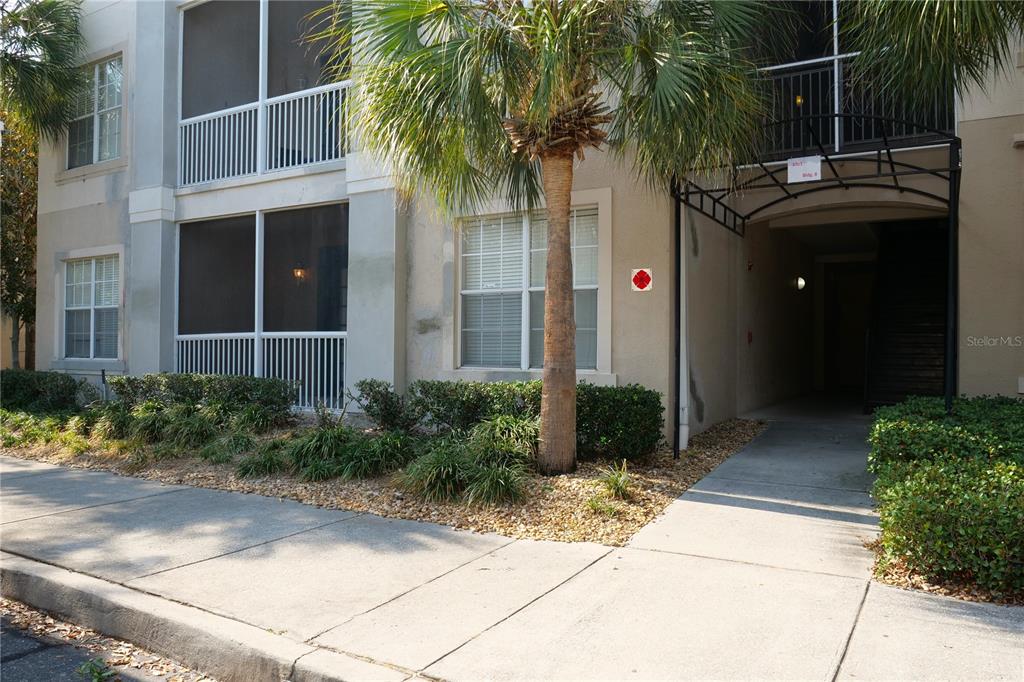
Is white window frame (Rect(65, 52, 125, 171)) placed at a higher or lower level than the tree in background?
higher

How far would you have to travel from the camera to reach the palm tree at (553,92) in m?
6.41

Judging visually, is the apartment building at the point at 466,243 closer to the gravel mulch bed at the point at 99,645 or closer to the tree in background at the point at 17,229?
the tree in background at the point at 17,229

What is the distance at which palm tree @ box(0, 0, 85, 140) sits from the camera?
44.8 feet

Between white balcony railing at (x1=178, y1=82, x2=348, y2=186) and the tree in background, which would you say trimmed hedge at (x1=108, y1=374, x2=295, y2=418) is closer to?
white balcony railing at (x1=178, y1=82, x2=348, y2=186)

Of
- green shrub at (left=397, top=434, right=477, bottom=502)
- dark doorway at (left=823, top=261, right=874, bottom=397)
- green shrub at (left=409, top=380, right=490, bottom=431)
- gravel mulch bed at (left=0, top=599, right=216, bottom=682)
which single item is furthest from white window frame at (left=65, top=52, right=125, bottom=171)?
dark doorway at (left=823, top=261, right=874, bottom=397)

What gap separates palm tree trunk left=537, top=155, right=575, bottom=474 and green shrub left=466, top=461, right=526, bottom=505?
0.69 m

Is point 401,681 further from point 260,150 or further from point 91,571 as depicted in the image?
point 260,150

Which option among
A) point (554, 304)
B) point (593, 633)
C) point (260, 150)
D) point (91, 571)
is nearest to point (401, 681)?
point (593, 633)

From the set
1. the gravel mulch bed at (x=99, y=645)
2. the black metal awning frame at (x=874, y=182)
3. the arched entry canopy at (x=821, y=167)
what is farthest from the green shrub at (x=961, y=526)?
the gravel mulch bed at (x=99, y=645)

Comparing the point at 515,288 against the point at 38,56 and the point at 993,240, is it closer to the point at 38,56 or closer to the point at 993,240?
the point at 993,240

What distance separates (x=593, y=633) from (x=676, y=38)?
497 cm

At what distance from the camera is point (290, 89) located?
13469 mm

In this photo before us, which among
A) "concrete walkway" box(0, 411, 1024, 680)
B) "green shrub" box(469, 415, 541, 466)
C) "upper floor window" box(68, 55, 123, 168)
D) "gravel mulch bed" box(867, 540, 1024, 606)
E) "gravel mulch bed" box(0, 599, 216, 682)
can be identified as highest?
"upper floor window" box(68, 55, 123, 168)

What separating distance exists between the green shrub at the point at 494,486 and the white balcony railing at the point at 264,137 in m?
6.73
